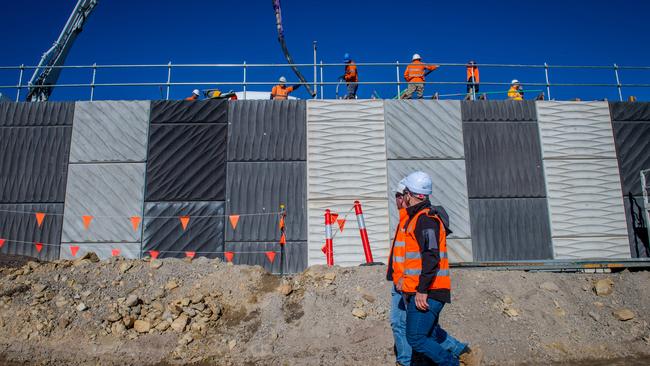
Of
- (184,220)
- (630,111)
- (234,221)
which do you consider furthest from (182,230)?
(630,111)

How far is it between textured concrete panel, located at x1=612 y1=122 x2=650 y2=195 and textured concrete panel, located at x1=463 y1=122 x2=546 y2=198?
2339 mm

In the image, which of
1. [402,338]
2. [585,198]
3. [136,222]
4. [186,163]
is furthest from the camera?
[585,198]

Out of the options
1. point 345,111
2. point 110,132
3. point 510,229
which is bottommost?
point 510,229

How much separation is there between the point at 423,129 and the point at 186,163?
6.51 m

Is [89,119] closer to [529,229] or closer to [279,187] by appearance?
[279,187]

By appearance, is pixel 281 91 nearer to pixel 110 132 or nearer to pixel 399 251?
pixel 110 132

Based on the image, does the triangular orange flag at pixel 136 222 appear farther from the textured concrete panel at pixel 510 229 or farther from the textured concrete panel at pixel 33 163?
the textured concrete panel at pixel 510 229

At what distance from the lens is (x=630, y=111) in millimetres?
12898

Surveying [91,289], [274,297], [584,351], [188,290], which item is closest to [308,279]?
[274,297]

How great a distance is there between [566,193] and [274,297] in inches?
357

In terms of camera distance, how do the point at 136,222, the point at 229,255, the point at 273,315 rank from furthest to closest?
the point at 136,222 → the point at 229,255 → the point at 273,315

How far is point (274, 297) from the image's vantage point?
22.8 feet

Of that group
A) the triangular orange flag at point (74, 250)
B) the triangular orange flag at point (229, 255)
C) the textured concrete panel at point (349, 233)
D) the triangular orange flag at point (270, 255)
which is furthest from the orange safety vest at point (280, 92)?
the triangular orange flag at point (74, 250)

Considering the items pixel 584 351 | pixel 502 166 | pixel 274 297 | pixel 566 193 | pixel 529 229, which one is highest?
pixel 502 166
